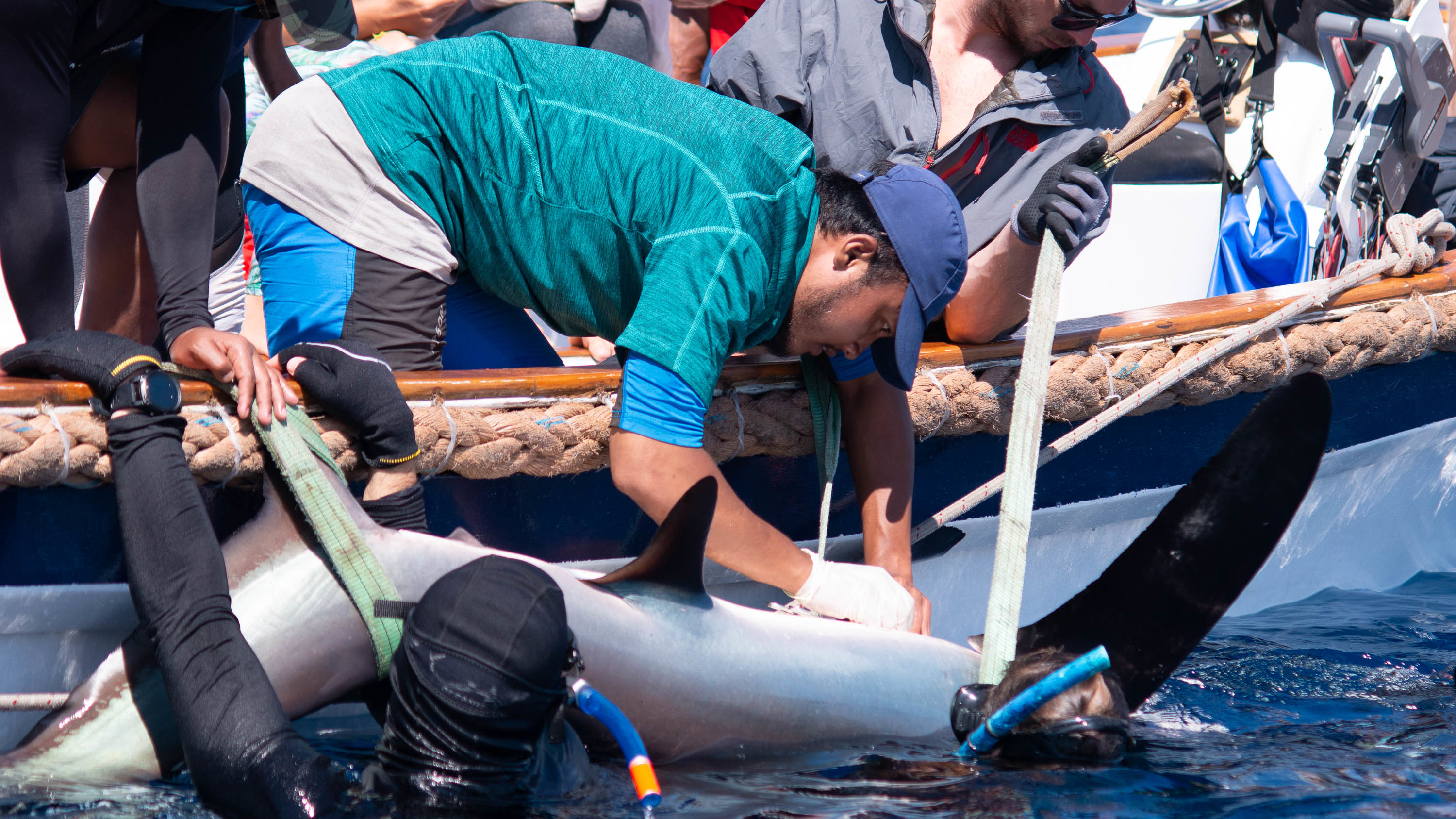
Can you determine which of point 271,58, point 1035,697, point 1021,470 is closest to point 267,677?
point 1035,697

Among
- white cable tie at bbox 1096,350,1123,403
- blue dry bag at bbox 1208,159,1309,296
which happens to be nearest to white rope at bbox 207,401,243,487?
white cable tie at bbox 1096,350,1123,403

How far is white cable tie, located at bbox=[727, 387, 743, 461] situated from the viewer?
2.08m

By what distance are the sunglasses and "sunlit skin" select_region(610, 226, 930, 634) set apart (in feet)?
2.57

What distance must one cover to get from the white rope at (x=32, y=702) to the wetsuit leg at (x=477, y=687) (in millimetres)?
444

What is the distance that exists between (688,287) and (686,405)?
0.17 m

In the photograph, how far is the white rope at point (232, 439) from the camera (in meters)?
1.64

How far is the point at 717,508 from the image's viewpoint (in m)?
1.86

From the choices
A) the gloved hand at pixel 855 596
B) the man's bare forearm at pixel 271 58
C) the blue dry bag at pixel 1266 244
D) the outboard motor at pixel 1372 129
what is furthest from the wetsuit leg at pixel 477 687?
the outboard motor at pixel 1372 129

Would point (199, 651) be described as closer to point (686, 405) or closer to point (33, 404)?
point (33, 404)

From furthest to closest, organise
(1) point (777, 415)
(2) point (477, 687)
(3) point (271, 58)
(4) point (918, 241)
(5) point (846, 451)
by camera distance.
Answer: (3) point (271, 58)
(5) point (846, 451)
(1) point (777, 415)
(4) point (918, 241)
(2) point (477, 687)

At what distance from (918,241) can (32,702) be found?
1.37 metres

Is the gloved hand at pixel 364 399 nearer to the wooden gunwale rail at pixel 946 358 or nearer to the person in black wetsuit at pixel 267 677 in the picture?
the wooden gunwale rail at pixel 946 358

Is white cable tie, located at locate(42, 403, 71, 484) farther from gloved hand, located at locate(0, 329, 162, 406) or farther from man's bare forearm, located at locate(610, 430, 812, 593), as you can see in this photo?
man's bare forearm, located at locate(610, 430, 812, 593)

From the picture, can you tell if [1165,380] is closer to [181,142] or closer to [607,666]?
[607,666]
